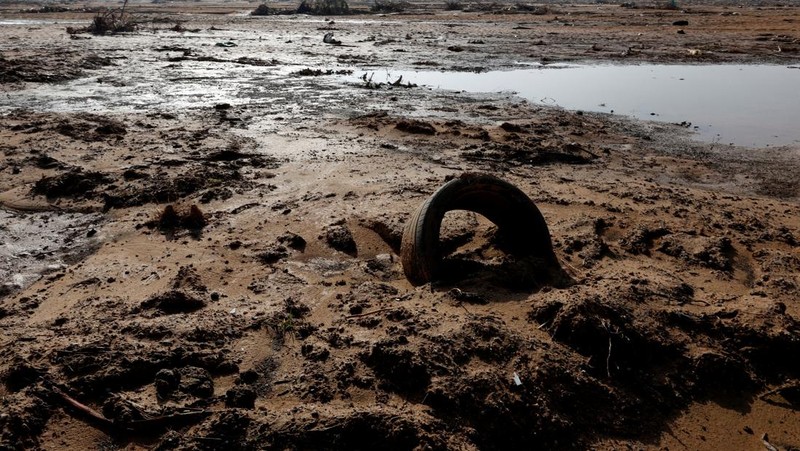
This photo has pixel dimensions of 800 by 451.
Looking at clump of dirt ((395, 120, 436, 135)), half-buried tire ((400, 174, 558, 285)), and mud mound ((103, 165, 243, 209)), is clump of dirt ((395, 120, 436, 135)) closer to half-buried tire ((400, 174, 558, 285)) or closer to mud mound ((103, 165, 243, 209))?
mud mound ((103, 165, 243, 209))

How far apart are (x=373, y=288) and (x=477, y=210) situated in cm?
106

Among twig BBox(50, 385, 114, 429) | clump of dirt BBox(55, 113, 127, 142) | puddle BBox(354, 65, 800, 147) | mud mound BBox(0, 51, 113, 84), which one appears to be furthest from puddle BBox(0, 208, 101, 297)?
puddle BBox(354, 65, 800, 147)

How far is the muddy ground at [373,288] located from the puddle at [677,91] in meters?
0.93

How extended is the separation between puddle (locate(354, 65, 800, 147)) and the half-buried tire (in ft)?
17.9

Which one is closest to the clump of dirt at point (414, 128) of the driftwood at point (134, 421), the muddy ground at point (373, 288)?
the muddy ground at point (373, 288)

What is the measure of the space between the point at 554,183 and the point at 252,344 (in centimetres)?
401

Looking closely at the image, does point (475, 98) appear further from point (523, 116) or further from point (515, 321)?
point (515, 321)

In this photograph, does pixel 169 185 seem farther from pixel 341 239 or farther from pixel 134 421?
pixel 134 421

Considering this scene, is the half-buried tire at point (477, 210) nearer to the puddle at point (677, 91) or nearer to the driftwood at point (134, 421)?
the driftwood at point (134, 421)

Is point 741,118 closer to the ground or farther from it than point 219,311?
farther from it

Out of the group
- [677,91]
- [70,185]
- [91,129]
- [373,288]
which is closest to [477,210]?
[373,288]

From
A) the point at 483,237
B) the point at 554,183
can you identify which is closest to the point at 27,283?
the point at 483,237

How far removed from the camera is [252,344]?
11.3ft

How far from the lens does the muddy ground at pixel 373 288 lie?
289 cm
